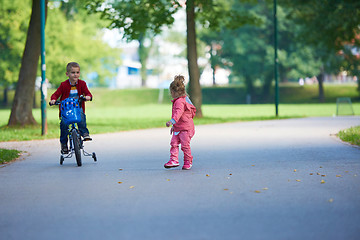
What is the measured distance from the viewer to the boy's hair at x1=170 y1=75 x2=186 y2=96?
976 centimetres

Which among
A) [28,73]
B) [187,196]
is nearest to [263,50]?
[28,73]

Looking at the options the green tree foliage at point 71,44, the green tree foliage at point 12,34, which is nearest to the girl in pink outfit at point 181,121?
the green tree foliage at point 71,44

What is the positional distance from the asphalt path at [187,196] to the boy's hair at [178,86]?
1.28 metres

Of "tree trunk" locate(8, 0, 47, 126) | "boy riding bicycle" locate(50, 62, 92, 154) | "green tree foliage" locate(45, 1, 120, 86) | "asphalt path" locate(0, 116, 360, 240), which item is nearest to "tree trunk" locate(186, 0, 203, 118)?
"tree trunk" locate(8, 0, 47, 126)

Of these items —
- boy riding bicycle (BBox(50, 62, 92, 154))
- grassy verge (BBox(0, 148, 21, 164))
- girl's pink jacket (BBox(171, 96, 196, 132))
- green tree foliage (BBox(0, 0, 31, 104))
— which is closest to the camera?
girl's pink jacket (BBox(171, 96, 196, 132))

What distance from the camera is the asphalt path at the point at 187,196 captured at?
550 centimetres

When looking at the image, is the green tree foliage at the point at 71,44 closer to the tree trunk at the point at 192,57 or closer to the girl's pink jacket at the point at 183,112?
the tree trunk at the point at 192,57

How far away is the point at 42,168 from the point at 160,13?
665 inches

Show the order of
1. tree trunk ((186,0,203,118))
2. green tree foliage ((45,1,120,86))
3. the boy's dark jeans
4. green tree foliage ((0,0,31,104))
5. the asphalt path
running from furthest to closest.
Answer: green tree foliage ((45,1,120,86)) < green tree foliage ((0,0,31,104)) < tree trunk ((186,0,203,118)) < the boy's dark jeans < the asphalt path

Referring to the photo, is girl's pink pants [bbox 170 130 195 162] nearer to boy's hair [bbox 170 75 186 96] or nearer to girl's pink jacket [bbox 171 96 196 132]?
girl's pink jacket [bbox 171 96 196 132]

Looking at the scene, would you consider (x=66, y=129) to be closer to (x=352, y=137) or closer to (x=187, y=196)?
(x=187, y=196)

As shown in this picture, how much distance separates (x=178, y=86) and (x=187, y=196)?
114 inches

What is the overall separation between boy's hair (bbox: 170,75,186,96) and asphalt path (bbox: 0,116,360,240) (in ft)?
4.19

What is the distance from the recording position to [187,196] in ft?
23.8
